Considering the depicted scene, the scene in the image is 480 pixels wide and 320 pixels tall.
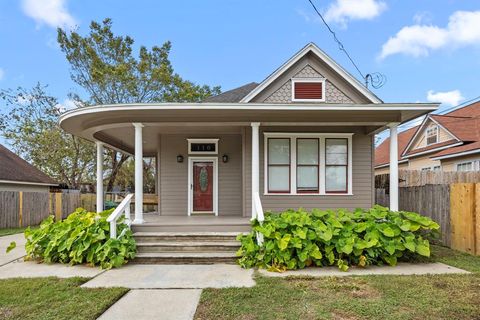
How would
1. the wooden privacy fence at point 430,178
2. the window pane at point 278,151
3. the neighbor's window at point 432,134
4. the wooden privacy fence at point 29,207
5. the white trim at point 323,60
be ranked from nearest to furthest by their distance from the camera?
the window pane at point 278,151
the white trim at point 323,60
the wooden privacy fence at point 430,178
the wooden privacy fence at point 29,207
the neighbor's window at point 432,134

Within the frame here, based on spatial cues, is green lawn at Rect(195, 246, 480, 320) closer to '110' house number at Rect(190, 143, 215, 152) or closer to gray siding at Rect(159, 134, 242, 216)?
gray siding at Rect(159, 134, 242, 216)

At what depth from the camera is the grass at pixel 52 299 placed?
3.79 metres

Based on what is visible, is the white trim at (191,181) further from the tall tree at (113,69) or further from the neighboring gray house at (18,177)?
the tall tree at (113,69)

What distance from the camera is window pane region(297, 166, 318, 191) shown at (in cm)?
871

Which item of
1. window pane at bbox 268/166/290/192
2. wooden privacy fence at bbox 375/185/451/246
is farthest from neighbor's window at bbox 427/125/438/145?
window pane at bbox 268/166/290/192

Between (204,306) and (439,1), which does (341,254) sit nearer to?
(204,306)

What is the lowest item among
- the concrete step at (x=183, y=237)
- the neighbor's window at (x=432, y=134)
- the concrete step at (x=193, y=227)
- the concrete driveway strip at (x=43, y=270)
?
the concrete driveway strip at (x=43, y=270)

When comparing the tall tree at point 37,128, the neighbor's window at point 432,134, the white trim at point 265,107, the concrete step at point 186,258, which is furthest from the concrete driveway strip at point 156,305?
the tall tree at point 37,128

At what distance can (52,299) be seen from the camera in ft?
13.9

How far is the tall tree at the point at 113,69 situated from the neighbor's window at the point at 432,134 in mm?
14506

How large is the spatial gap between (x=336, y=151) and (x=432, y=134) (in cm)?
1145

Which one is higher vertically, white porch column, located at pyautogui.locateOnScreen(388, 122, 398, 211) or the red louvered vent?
the red louvered vent

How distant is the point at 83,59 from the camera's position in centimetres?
2106

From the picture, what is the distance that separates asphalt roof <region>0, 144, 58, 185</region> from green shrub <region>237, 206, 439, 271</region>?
14.0 m
